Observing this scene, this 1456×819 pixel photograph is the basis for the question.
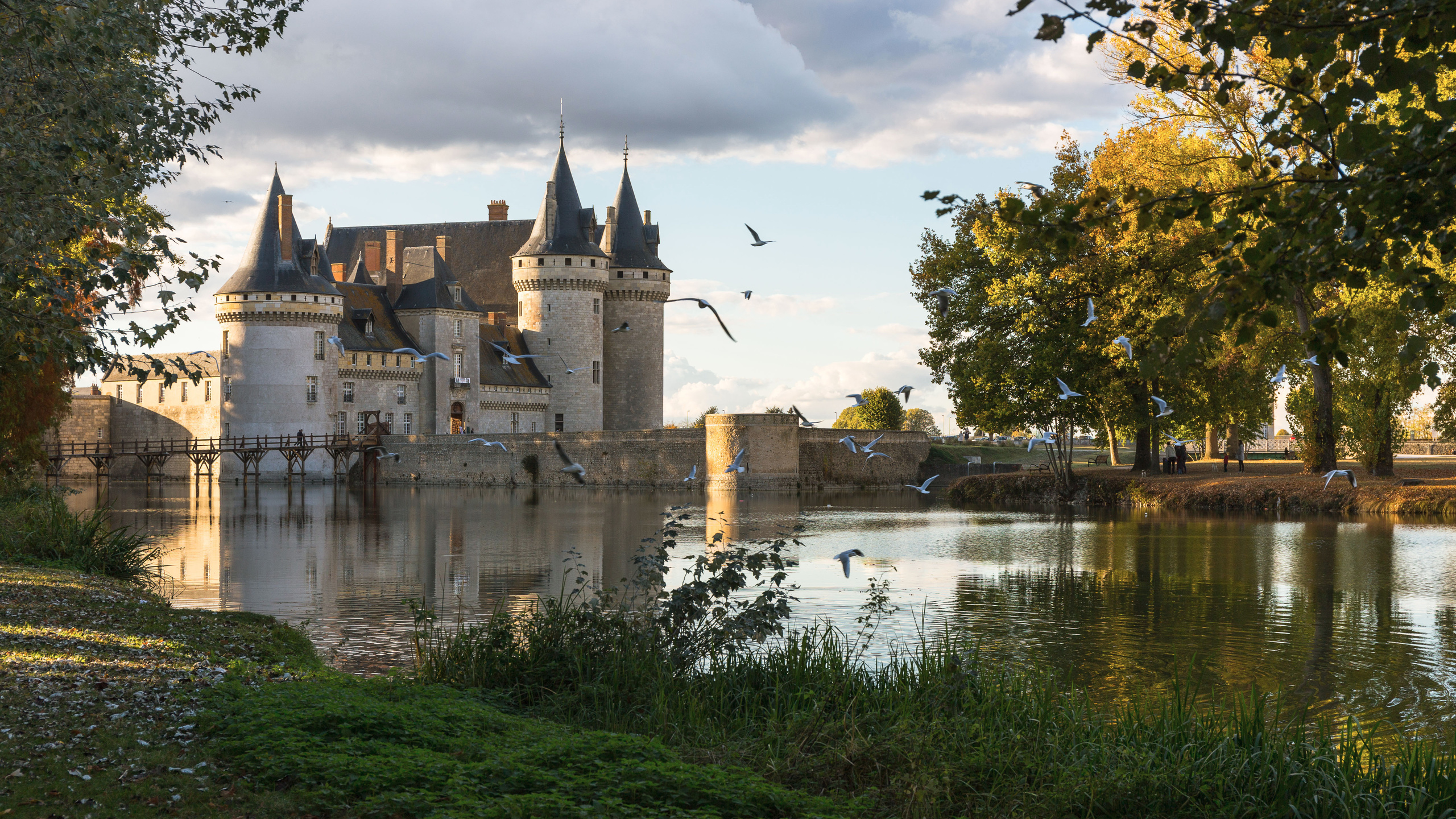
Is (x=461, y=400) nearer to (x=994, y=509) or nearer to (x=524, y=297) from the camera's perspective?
(x=524, y=297)

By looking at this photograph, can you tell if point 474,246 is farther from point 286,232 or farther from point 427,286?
point 286,232

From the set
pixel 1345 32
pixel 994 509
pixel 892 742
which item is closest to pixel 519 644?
pixel 892 742

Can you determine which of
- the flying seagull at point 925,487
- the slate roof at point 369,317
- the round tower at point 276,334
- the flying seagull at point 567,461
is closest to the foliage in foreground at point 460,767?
the flying seagull at point 925,487

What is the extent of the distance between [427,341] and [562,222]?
8633 millimetres

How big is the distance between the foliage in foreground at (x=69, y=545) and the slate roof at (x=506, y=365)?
46.5 metres

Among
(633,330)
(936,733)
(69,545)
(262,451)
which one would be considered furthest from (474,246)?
(936,733)

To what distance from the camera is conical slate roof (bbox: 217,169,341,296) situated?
180ft

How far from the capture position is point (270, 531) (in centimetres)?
2430

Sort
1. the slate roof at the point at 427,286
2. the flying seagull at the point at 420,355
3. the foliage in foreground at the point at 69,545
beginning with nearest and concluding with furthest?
the foliage in foreground at the point at 69,545, the flying seagull at the point at 420,355, the slate roof at the point at 427,286

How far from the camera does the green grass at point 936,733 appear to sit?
5184 millimetres

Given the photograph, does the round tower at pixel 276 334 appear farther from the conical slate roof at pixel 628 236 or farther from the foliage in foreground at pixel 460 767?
the foliage in foreground at pixel 460 767

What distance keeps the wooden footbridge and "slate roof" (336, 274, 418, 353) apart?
336 centimetres

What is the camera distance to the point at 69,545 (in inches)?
519

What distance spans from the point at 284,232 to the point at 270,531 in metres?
34.8
